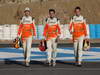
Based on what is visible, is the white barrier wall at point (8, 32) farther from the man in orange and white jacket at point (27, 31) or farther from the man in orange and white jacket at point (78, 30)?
the man in orange and white jacket at point (78, 30)

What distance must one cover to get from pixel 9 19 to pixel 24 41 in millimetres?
50509

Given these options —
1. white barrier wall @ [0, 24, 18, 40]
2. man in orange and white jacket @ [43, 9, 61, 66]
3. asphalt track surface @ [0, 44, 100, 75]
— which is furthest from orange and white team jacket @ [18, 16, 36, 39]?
white barrier wall @ [0, 24, 18, 40]

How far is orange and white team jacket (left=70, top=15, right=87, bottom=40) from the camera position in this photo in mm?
11203

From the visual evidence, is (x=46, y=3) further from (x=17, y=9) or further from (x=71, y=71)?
(x=71, y=71)

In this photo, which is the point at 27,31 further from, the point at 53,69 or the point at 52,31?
the point at 53,69

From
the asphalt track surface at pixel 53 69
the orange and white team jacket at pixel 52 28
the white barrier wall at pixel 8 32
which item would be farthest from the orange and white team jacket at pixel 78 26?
the white barrier wall at pixel 8 32

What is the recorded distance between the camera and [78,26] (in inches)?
443

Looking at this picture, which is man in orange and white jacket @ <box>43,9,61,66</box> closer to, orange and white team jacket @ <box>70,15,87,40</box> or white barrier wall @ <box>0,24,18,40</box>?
orange and white team jacket @ <box>70,15,87,40</box>

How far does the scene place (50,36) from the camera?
444 inches

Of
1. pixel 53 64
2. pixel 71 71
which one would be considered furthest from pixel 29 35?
Result: pixel 71 71

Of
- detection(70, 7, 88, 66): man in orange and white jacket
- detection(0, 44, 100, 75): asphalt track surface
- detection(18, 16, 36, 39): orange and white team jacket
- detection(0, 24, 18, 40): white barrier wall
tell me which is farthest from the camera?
detection(0, 24, 18, 40): white barrier wall

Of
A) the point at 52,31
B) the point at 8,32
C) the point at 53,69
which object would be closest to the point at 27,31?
the point at 52,31

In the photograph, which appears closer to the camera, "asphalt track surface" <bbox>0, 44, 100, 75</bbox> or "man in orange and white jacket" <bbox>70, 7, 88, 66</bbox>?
"asphalt track surface" <bbox>0, 44, 100, 75</bbox>

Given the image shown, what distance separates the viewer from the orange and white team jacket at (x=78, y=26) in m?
11.2
